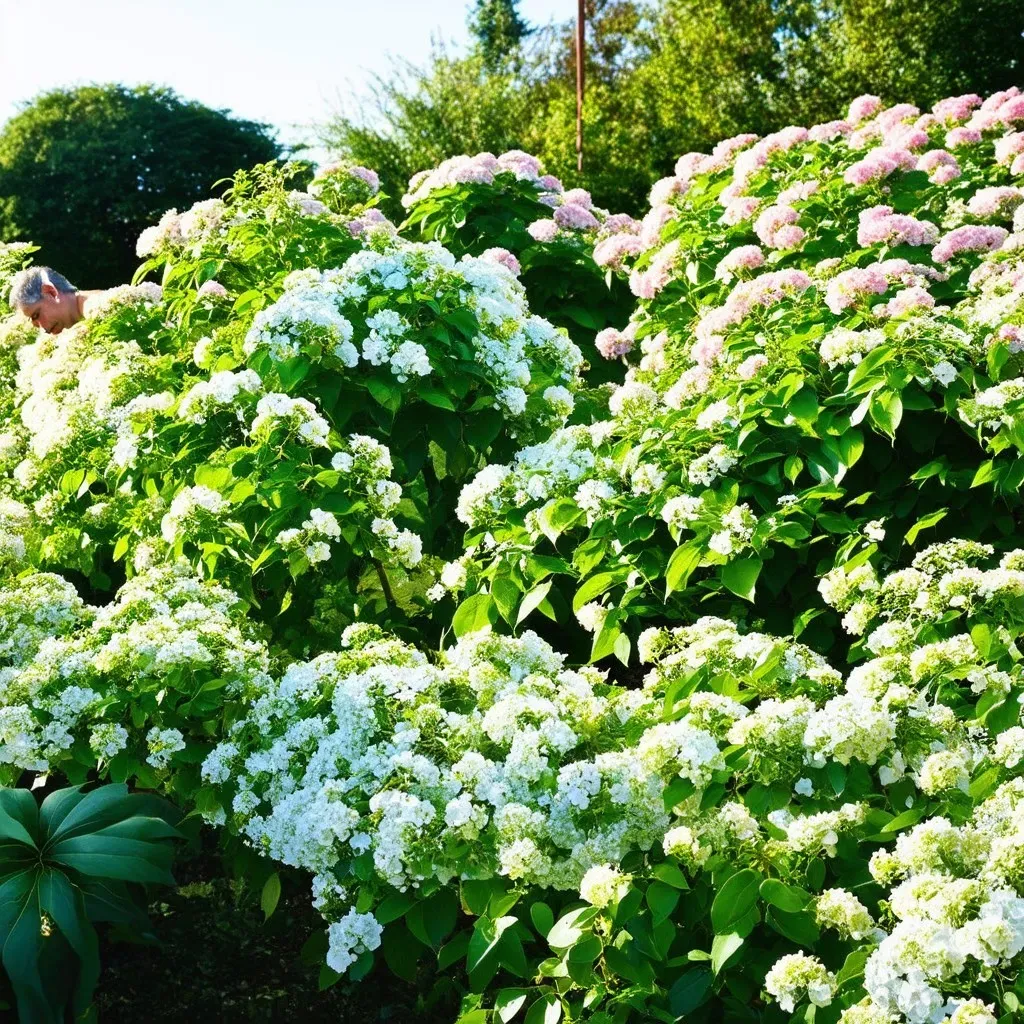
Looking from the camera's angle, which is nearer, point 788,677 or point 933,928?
point 933,928

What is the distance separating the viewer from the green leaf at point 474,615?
3.28m

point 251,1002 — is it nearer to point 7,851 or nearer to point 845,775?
point 7,851

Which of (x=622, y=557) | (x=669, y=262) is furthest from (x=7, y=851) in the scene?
(x=669, y=262)

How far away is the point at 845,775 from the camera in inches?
83.0

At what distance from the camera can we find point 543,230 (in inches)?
230

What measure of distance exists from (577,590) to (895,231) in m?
2.39

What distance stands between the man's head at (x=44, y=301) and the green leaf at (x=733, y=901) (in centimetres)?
495

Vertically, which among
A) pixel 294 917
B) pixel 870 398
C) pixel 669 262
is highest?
pixel 669 262

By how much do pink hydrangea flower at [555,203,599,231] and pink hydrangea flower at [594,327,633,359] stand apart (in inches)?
35.1

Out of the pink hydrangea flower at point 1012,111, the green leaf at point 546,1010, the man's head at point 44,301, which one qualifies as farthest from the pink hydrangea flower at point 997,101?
the green leaf at point 546,1010

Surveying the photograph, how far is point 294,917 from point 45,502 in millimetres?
1762

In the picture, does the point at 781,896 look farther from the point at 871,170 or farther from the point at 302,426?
the point at 871,170

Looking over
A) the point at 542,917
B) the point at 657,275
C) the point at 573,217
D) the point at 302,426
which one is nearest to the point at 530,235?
the point at 573,217

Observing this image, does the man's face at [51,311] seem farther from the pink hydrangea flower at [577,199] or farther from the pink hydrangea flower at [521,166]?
the pink hydrangea flower at [577,199]
